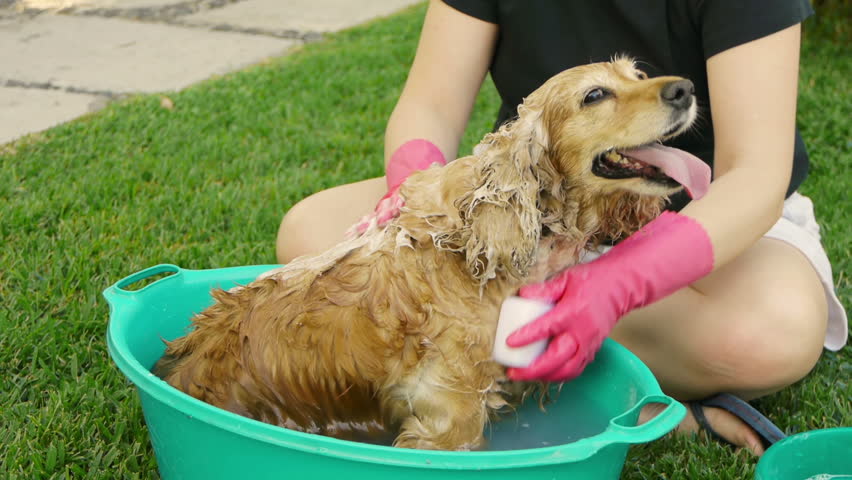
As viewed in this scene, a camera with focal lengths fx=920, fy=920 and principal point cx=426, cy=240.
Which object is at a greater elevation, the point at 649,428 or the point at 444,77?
the point at 444,77

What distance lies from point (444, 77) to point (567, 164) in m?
1.27

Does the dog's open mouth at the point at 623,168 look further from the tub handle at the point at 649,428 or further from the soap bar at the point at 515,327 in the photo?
the tub handle at the point at 649,428

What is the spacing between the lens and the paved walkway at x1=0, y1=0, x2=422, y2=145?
6.38 meters

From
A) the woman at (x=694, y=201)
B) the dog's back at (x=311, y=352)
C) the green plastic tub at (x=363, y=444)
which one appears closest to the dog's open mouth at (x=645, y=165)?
the woman at (x=694, y=201)

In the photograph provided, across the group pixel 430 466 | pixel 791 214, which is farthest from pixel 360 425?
pixel 791 214

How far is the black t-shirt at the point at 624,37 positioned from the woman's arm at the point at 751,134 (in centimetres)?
8

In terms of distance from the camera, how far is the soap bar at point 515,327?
258cm

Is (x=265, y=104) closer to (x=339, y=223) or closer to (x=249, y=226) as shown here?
(x=249, y=226)

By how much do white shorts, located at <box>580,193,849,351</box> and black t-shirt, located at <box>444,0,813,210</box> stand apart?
4.0 inches

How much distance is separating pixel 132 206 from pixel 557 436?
275 centimetres

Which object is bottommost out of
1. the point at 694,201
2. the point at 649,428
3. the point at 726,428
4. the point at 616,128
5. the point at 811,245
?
the point at 726,428

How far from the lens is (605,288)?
2.61 meters

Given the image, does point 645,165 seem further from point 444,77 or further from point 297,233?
point 297,233

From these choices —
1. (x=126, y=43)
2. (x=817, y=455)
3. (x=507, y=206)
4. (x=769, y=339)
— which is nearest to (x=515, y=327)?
(x=507, y=206)
